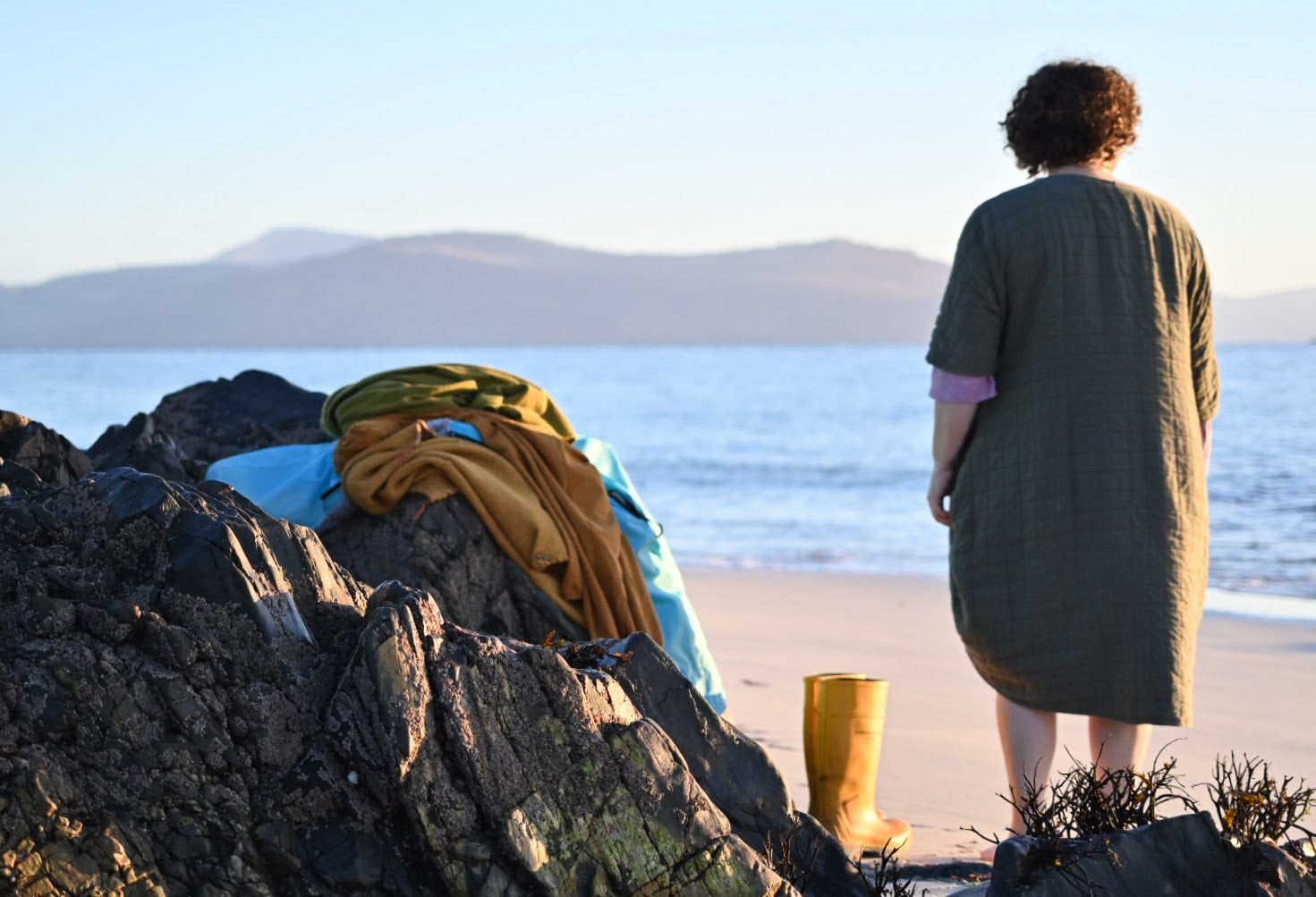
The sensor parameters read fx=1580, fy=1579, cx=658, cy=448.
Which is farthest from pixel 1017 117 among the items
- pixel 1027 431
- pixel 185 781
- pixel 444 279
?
pixel 444 279

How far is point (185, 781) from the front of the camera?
9.57 feet

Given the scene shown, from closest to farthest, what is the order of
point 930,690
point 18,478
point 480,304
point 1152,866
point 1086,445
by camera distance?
point 1152,866 → point 18,478 → point 1086,445 → point 930,690 → point 480,304

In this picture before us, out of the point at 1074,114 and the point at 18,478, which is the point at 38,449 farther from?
the point at 1074,114

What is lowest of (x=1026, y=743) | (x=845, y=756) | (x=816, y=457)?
(x=816, y=457)

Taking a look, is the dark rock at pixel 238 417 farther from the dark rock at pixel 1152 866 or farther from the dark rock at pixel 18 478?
the dark rock at pixel 1152 866

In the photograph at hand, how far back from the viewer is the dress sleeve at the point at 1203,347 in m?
4.43

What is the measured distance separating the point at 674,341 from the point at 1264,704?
489ft

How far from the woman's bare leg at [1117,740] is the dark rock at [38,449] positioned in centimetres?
302

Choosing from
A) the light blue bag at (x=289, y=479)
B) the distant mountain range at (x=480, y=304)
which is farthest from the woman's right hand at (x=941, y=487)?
the distant mountain range at (x=480, y=304)

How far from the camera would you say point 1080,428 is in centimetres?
425

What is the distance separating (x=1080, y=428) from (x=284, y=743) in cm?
230

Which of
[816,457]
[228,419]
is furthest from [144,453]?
[816,457]

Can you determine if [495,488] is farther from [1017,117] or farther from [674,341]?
[674,341]

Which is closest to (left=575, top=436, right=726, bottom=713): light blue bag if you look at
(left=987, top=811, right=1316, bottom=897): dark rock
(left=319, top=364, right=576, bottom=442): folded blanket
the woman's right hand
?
(left=319, top=364, right=576, bottom=442): folded blanket
